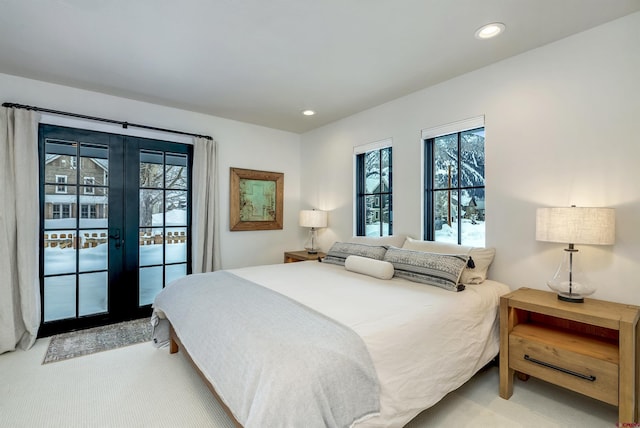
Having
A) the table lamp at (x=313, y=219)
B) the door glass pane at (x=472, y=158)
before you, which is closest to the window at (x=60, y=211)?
the table lamp at (x=313, y=219)

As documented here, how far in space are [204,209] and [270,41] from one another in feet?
7.35

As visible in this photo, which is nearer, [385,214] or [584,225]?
[584,225]

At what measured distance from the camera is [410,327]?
1.68 metres

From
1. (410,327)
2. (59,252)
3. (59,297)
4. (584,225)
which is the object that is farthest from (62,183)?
(584,225)

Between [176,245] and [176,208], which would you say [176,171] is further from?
[176,245]

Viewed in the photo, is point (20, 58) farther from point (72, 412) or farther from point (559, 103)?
point (559, 103)

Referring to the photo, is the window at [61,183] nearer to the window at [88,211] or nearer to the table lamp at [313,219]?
the window at [88,211]

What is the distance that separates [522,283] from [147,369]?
3.09 metres

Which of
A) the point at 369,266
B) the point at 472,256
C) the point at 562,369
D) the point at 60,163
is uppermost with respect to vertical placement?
the point at 60,163

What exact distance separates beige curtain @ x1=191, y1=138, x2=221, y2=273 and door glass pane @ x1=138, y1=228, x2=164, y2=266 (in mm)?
372

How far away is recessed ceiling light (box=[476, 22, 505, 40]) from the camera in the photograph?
2086 mm

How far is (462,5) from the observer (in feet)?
6.19

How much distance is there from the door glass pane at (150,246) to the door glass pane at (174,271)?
149 mm

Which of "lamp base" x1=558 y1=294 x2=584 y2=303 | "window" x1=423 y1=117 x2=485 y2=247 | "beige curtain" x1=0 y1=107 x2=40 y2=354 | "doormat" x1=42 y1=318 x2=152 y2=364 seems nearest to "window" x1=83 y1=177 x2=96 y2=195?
"beige curtain" x1=0 y1=107 x2=40 y2=354
